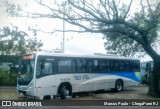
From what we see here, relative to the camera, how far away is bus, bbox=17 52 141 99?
5516mm

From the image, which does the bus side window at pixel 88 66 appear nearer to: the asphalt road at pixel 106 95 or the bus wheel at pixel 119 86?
the asphalt road at pixel 106 95

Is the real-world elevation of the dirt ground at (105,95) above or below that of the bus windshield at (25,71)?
below

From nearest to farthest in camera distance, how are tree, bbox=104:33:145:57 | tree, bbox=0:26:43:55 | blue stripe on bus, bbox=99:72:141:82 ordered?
tree, bbox=0:26:43:55, tree, bbox=104:33:145:57, blue stripe on bus, bbox=99:72:141:82

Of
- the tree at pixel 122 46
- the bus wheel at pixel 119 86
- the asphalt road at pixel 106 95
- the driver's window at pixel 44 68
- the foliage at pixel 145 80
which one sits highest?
the tree at pixel 122 46

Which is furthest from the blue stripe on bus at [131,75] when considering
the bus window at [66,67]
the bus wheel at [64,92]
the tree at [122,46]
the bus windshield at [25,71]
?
the bus windshield at [25,71]

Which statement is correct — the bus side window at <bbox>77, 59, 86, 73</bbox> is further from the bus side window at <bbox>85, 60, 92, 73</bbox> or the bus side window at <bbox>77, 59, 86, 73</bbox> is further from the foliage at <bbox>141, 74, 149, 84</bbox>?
the foliage at <bbox>141, 74, 149, 84</bbox>

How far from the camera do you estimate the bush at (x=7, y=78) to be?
4.94 metres

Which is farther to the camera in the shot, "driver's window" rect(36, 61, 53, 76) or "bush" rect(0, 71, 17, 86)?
"driver's window" rect(36, 61, 53, 76)

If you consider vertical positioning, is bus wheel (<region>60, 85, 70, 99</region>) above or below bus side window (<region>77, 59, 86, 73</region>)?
below

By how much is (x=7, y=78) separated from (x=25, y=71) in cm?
52

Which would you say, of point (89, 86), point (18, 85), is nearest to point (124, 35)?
point (89, 86)

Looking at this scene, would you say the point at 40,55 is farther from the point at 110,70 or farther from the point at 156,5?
the point at 156,5

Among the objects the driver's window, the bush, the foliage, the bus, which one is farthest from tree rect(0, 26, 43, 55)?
the foliage

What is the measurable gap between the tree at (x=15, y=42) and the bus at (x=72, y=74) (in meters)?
0.21
